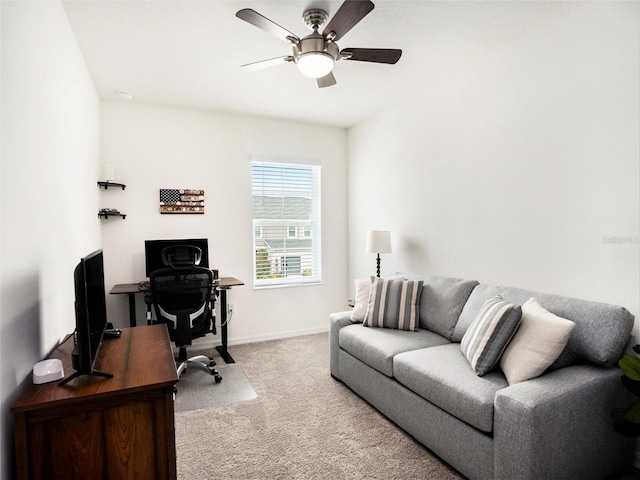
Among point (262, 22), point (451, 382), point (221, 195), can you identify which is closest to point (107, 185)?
point (221, 195)

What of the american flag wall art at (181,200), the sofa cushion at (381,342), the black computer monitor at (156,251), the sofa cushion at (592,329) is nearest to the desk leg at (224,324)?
the black computer monitor at (156,251)

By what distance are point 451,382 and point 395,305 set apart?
102 cm

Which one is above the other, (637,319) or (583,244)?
(583,244)

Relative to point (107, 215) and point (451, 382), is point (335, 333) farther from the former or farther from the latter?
point (107, 215)

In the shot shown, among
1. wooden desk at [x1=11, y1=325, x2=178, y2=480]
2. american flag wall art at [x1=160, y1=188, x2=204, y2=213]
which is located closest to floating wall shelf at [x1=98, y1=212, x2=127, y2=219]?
american flag wall art at [x1=160, y1=188, x2=204, y2=213]

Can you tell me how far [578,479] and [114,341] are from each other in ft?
7.92

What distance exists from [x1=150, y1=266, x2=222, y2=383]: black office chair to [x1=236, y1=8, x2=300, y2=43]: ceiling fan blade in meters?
1.91

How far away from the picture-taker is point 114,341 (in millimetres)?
1943

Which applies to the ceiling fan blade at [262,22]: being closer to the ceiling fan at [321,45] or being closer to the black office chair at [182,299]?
the ceiling fan at [321,45]

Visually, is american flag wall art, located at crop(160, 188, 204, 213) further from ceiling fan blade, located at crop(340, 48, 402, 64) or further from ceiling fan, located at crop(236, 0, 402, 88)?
ceiling fan blade, located at crop(340, 48, 402, 64)

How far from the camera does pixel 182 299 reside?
3.06m

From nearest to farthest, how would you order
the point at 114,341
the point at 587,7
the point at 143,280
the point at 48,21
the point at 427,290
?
the point at 48,21
the point at 114,341
the point at 587,7
the point at 427,290
the point at 143,280

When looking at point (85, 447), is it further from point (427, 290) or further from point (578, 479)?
point (427, 290)

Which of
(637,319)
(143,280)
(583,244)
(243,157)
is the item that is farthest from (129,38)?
(637,319)
